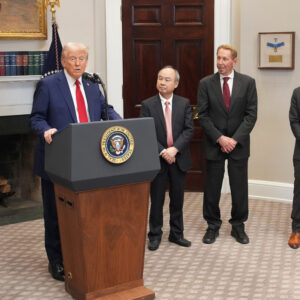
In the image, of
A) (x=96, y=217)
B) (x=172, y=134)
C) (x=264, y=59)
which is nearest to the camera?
(x=96, y=217)

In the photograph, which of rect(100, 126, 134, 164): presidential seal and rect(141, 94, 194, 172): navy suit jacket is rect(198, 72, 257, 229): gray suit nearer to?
rect(141, 94, 194, 172): navy suit jacket

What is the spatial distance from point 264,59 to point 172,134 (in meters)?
1.94

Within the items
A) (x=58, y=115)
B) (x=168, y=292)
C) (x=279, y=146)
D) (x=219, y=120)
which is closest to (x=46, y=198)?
(x=58, y=115)

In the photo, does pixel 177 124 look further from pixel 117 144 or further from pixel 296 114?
pixel 117 144

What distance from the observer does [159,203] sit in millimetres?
5070

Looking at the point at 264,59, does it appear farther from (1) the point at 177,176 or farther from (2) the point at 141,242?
(2) the point at 141,242

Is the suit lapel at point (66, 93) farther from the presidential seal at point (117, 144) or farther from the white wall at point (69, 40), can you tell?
the white wall at point (69, 40)

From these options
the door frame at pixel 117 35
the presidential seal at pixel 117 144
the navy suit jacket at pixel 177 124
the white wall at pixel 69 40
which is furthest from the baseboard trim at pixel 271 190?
the presidential seal at pixel 117 144

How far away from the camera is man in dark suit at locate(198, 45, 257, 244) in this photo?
5.04m

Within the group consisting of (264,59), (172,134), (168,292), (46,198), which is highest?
(264,59)

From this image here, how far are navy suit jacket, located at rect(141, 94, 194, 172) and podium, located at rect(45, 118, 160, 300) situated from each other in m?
1.18

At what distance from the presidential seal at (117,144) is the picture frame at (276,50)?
315 cm

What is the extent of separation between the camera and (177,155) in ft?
16.3

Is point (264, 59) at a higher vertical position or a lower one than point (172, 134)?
higher
